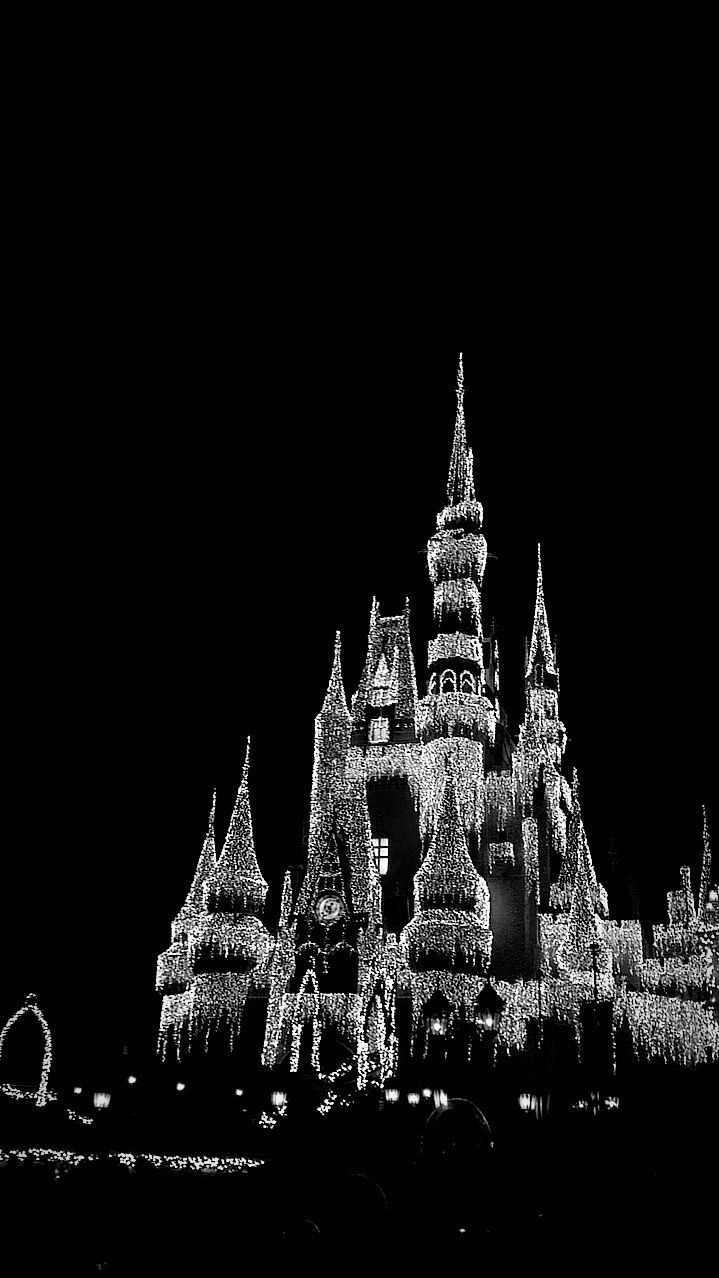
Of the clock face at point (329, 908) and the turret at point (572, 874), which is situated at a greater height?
the turret at point (572, 874)

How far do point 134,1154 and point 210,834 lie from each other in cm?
2141

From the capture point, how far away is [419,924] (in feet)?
117

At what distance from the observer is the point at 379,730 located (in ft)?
147

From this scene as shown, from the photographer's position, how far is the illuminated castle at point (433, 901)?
1401 inches

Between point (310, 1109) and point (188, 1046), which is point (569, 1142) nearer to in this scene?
point (310, 1109)

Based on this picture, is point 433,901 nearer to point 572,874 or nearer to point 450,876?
point 450,876

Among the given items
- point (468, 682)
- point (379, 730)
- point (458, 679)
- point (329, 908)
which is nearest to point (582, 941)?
point (329, 908)

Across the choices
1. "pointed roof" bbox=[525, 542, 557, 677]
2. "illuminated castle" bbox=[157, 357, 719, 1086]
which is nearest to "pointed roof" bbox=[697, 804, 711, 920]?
"illuminated castle" bbox=[157, 357, 719, 1086]

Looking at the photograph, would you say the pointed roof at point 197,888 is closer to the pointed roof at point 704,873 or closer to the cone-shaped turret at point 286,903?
the cone-shaped turret at point 286,903

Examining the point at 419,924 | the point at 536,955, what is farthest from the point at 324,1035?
the point at 536,955

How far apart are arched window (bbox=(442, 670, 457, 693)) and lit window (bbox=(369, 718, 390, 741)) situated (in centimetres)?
386

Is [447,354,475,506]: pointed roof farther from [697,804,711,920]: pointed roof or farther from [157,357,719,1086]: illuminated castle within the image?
[697,804,711,920]: pointed roof

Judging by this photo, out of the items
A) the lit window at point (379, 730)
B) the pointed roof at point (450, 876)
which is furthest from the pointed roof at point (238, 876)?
the pointed roof at point (450, 876)

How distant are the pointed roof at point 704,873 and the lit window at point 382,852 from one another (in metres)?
13.4
